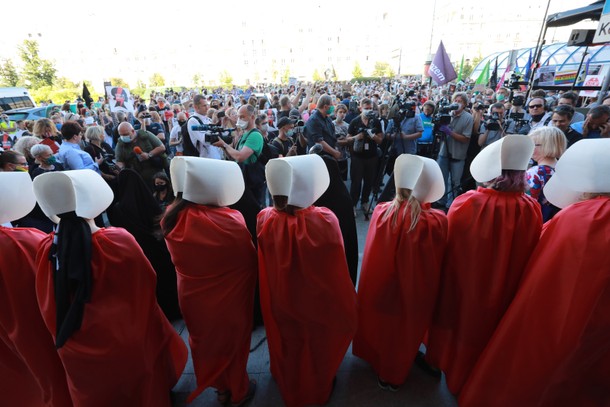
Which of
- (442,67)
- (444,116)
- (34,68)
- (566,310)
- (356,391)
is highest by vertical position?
(34,68)

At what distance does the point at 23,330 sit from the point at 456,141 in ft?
19.5

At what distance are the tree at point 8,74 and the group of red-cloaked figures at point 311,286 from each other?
3670 cm

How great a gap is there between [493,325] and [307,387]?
53.4 inches

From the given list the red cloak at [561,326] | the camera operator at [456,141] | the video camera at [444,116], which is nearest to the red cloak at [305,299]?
the red cloak at [561,326]

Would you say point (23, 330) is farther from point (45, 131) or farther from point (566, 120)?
point (566, 120)

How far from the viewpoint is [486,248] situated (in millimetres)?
1952

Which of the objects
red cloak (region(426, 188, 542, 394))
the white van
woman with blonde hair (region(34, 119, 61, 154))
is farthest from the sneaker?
the white van

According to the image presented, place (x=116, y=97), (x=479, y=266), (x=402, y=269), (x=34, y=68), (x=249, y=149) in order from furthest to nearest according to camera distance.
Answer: (x=34, y=68)
(x=116, y=97)
(x=249, y=149)
(x=402, y=269)
(x=479, y=266)

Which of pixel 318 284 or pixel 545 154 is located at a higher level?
pixel 545 154

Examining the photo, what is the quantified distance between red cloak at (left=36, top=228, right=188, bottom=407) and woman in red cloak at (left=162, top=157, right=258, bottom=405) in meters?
0.24

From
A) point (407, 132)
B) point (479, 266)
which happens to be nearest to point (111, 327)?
point (479, 266)

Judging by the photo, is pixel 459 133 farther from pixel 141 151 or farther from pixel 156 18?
pixel 156 18

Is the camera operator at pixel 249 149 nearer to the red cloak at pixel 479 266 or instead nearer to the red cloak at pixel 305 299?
the red cloak at pixel 305 299

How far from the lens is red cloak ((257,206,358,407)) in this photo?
1969 millimetres
